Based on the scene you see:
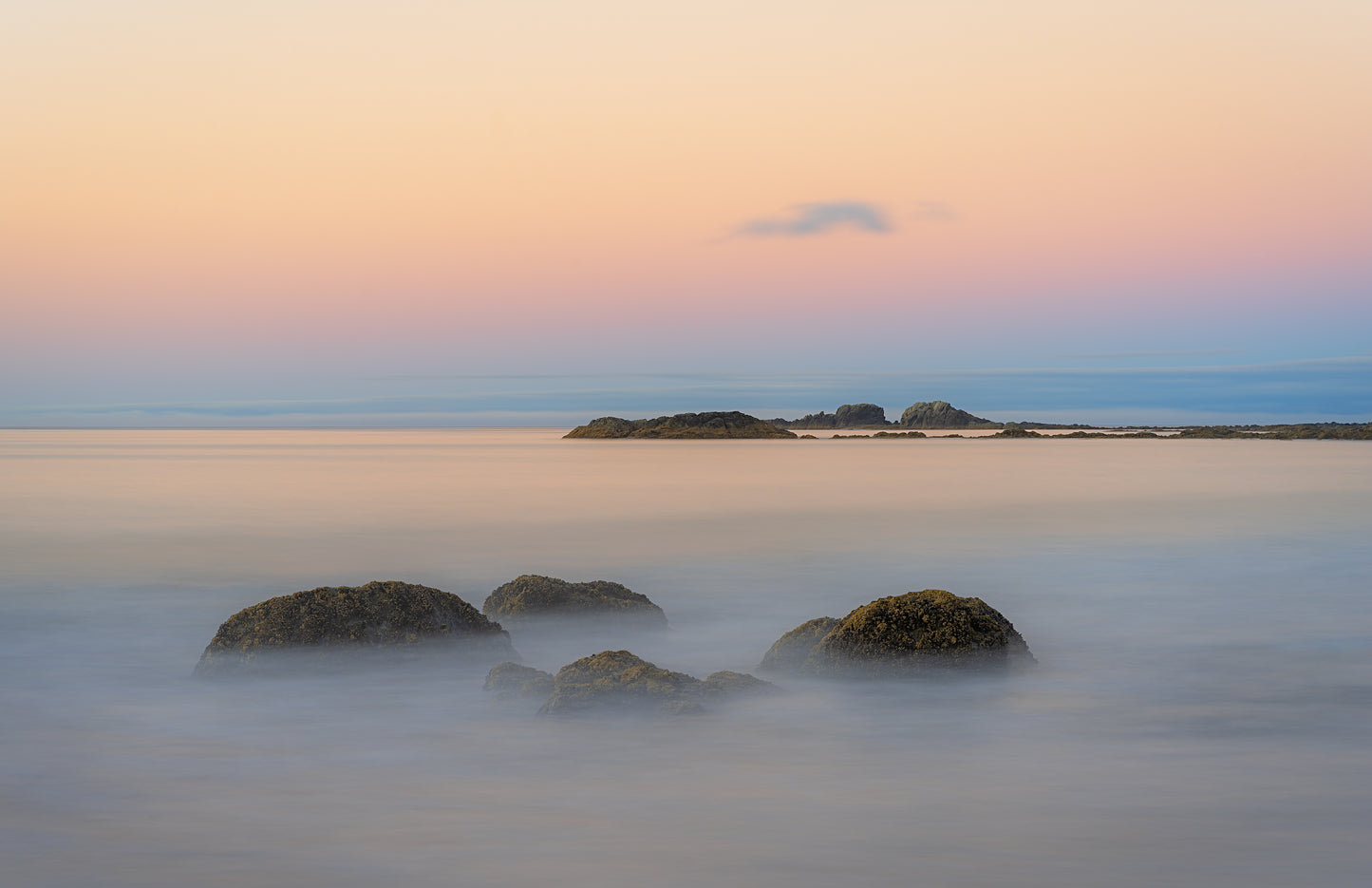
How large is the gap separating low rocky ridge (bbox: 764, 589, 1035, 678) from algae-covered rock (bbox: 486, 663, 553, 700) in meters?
2.32

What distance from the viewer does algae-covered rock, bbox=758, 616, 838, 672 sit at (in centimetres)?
1133

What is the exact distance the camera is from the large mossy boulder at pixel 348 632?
1120cm

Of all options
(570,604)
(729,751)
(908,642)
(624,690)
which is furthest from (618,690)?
(570,604)

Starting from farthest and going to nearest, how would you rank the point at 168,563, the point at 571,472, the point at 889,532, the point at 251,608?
the point at 571,472
the point at 889,532
the point at 168,563
the point at 251,608

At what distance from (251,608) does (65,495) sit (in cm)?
3447

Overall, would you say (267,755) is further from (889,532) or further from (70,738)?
(889,532)

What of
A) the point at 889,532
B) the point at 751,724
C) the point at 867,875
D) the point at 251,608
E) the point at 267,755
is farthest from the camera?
the point at 889,532

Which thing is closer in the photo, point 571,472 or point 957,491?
point 957,491

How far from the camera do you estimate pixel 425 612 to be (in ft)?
38.9

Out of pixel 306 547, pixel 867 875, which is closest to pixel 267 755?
pixel 867 875

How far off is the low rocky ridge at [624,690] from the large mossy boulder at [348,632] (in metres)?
2.29

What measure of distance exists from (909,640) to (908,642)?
2 centimetres

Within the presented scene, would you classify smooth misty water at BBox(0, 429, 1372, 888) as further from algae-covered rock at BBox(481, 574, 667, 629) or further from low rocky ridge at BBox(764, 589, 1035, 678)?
algae-covered rock at BBox(481, 574, 667, 629)

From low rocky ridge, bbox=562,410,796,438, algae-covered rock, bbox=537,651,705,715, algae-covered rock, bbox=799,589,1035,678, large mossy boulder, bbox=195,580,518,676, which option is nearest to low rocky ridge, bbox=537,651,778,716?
algae-covered rock, bbox=537,651,705,715
